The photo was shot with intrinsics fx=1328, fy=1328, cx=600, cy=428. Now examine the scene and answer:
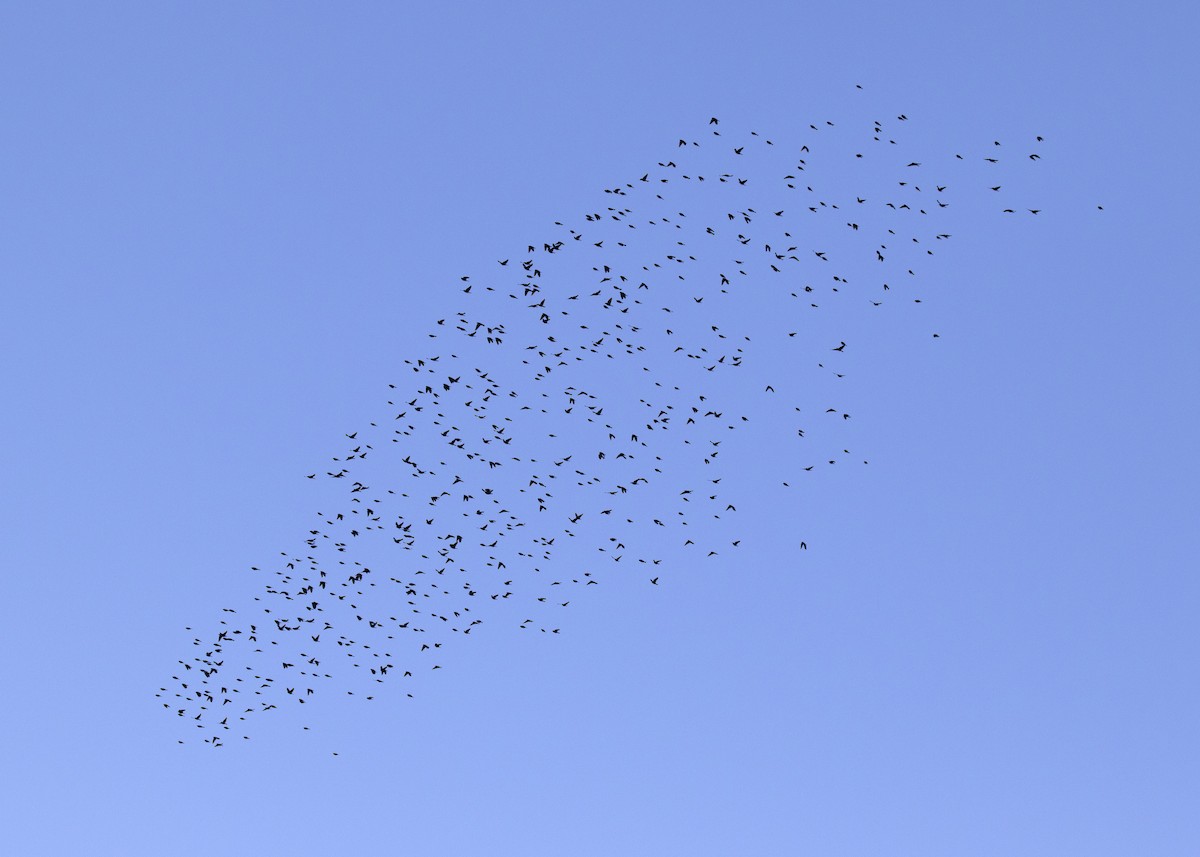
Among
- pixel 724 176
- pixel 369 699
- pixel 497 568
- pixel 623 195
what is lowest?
pixel 369 699

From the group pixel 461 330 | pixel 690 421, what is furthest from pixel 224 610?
pixel 690 421

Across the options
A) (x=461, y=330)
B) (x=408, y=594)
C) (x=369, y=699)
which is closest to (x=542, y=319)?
(x=461, y=330)

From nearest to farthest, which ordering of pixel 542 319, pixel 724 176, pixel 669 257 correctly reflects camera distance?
pixel 724 176 → pixel 669 257 → pixel 542 319

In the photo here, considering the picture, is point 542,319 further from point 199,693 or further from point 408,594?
point 199,693

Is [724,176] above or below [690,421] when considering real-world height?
above

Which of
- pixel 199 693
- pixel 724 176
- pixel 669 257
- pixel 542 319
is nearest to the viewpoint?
pixel 724 176

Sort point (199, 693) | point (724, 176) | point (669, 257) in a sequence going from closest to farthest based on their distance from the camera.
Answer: point (724, 176) < point (669, 257) < point (199, 693)

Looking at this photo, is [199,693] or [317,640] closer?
[317,640]

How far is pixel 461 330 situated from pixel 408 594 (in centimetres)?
933

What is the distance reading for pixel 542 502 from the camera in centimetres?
3928

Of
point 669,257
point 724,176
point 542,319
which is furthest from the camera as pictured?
point 542,319

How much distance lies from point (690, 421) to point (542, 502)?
5.00 meters

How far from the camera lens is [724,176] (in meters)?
38.1

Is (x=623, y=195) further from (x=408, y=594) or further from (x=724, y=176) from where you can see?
(x=408, y=594)
